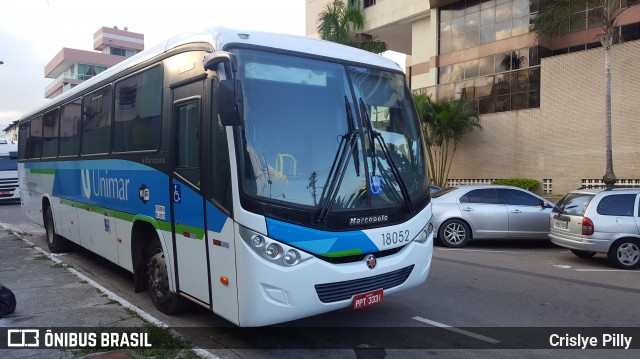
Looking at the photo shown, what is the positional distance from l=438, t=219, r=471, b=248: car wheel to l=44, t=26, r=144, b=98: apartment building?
6747 cm

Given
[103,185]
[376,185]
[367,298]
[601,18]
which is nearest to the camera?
[367,298]

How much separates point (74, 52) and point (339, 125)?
7665cm

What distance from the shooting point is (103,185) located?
779 cm

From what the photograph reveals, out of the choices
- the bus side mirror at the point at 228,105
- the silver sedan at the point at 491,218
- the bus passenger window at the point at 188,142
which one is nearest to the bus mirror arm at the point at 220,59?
the bus side mirror at the point at 228,105

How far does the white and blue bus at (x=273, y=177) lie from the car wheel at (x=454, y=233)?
6877 mm

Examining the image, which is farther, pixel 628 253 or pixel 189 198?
pixel 628 253

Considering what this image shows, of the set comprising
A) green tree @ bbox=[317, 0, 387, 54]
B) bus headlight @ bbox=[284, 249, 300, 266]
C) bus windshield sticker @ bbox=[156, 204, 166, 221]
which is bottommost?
bus headlight @ bbox=[284, 249, 300, 266]

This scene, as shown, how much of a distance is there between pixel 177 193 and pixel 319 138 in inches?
71.1

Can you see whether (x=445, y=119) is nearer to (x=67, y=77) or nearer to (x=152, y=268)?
(x=152, y=268)

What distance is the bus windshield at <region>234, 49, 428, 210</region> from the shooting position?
185 inches

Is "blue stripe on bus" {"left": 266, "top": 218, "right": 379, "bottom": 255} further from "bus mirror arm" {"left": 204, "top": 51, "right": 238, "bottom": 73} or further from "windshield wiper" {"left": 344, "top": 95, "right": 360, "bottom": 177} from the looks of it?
"bus mirror arm" {"left": 204, "top": 51, "right": 238, "bottom": 73}

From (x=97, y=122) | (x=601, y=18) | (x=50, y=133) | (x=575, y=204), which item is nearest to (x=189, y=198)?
(x=97, y=122)

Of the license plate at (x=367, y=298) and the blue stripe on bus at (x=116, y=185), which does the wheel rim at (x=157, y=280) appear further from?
the license plate at (x=367, y=298)

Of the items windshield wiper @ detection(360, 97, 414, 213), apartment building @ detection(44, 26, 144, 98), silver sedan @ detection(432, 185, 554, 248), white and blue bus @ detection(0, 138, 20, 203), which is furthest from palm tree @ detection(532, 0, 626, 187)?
apartment building @ detection(44, 26, 144, 98)
